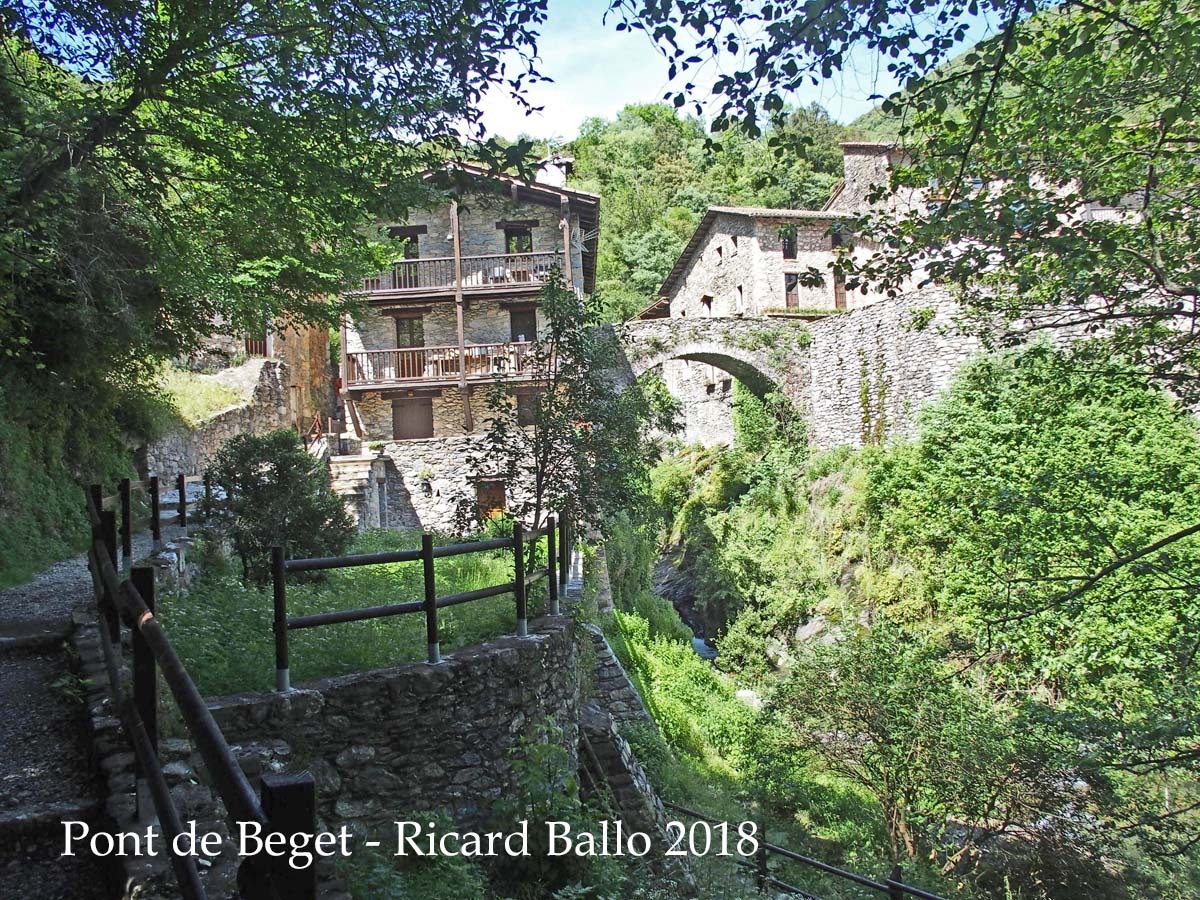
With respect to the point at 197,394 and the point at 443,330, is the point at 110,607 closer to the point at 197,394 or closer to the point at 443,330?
the point at 197,394

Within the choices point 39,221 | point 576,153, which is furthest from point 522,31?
point 576,153

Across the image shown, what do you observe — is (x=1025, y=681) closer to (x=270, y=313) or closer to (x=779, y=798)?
(x=779, y=798)

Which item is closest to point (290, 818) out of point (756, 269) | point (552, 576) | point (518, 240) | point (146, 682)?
point (146, 682)

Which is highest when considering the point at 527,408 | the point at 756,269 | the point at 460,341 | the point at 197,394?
the point at 756,269

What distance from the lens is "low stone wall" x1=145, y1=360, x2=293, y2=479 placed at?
49.0ft

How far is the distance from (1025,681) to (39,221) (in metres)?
12.2

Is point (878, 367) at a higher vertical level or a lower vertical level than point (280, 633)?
higher

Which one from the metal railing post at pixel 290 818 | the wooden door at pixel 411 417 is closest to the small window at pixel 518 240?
the wooden door at pixel 411 417

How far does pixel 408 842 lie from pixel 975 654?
25.0ft

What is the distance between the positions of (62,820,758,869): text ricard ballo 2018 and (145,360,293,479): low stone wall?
9.77 m

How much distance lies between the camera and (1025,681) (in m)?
11.2

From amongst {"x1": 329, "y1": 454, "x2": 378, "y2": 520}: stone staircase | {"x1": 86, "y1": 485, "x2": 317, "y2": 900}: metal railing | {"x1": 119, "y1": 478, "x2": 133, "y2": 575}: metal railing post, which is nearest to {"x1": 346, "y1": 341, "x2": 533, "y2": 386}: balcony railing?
{"x1": 329, "y1": 454, "x2": 378, "y2": 520}: stone staircase

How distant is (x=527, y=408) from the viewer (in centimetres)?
1006

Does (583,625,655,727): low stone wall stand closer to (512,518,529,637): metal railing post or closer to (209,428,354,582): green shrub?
(209,428,354,582): green shrub
